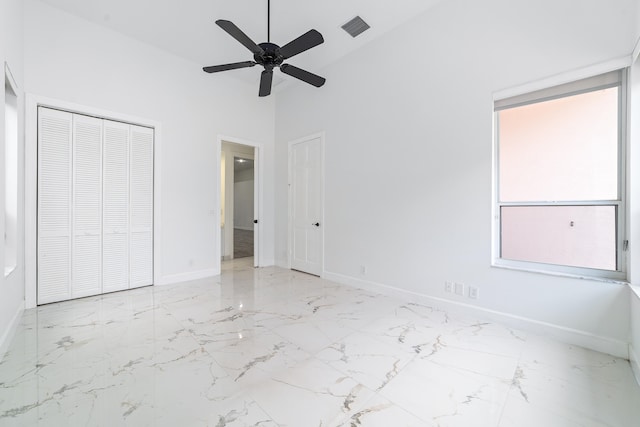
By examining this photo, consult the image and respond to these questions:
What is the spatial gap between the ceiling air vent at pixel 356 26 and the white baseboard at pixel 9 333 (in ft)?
15.2

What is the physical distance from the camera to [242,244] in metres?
8.76

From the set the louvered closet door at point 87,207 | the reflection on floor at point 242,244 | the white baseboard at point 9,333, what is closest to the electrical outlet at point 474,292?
the white baseboard at point 9,333

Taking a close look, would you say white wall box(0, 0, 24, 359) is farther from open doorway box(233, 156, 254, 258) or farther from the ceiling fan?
open doorway box(233, 156, 254, 258)

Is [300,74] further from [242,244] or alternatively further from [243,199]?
[243,199]

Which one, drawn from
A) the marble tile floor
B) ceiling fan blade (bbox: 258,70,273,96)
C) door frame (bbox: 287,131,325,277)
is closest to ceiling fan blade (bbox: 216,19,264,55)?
ceiling fan blade (bbox: 258,70,273,96)

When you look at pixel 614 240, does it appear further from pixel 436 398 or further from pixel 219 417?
pixel 219 417

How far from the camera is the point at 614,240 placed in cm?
224

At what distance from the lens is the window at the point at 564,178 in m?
2.24

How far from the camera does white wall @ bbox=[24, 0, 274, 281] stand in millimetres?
3176

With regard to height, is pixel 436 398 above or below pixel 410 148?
below

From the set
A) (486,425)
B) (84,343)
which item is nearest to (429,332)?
(486,425)

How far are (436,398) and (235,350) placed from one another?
4.89 ft

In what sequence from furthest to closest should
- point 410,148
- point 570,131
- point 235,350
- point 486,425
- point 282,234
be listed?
point 282,234, point 410,148, point 570,131, point 235,350, point 486,425

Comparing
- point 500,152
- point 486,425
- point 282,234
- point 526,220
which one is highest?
point 500,152
